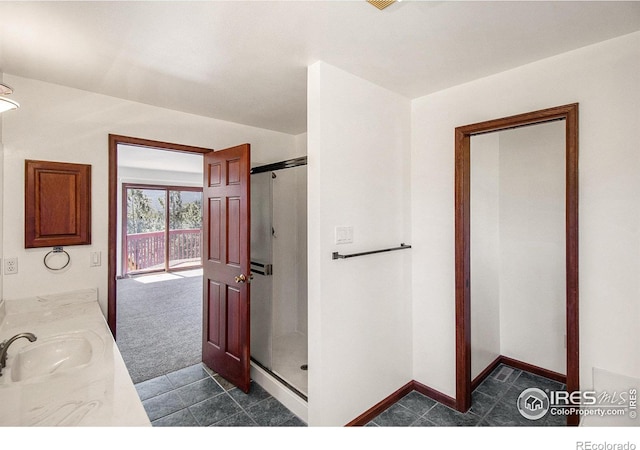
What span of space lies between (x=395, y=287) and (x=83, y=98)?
278 cm

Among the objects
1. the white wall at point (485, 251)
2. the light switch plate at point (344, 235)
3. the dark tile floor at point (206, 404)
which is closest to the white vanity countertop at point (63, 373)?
the dark tile floor at point (206, 404)

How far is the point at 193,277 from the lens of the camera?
278 inches

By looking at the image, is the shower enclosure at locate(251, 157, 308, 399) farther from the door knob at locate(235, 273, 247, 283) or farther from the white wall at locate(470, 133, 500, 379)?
the white wall at locate(470, 133, 500, 379)

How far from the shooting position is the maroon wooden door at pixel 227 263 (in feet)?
8.29

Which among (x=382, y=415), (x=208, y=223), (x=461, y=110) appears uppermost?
(x=461, y=110)

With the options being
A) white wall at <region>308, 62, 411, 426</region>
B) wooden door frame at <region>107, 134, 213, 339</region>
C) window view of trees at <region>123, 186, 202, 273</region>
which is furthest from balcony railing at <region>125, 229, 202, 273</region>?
white wall at <region>308, 62, 411, 426</region>

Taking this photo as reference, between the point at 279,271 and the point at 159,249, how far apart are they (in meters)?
5.45

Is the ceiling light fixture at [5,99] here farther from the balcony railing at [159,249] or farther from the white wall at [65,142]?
the balcony railing at [159,249]

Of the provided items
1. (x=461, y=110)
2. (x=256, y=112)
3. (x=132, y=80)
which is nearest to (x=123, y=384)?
(x=132, y=80)

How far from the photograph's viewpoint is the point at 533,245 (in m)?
2.87

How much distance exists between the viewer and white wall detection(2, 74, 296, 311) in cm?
206

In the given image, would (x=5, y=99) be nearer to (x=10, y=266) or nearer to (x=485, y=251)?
(x=10, y=266)

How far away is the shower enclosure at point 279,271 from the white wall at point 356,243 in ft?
1.82

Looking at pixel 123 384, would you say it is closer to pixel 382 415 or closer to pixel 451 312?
pixel 382 415
